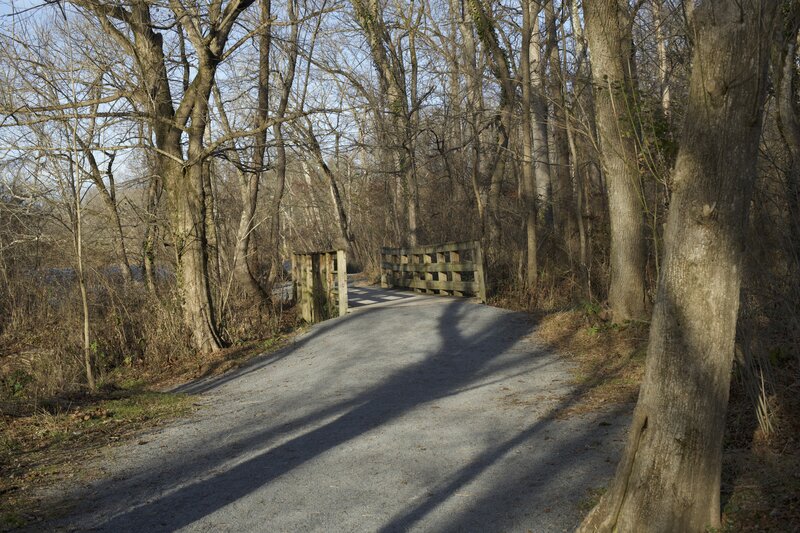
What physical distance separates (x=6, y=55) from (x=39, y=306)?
20.8 feet

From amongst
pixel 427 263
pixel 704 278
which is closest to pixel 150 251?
pixel 427 263

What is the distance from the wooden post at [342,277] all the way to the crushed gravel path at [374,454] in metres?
3.41

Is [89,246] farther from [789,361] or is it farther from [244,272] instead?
[789,361]

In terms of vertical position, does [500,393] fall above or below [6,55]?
below

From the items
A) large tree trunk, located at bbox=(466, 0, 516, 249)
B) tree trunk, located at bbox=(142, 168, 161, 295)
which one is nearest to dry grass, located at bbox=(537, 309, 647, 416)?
large tree trunk, located at bbox=(466, 0, 516, 249)

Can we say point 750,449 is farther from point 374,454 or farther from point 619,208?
point 619,208

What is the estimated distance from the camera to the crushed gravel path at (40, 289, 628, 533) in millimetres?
5133

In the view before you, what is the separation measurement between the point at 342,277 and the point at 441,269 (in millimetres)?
2793

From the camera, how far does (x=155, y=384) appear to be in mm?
11859

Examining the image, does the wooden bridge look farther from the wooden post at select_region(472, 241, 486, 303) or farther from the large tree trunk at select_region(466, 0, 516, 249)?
the large tree trunk at select_region(466, 0, 516, 249)

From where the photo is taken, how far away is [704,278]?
13.5ft

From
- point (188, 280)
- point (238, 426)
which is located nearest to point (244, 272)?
point (188, 280)

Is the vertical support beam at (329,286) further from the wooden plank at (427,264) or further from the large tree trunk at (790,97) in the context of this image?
the large tree trunk at (790,97)

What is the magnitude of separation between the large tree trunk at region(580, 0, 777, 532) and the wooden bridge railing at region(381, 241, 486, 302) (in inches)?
404
